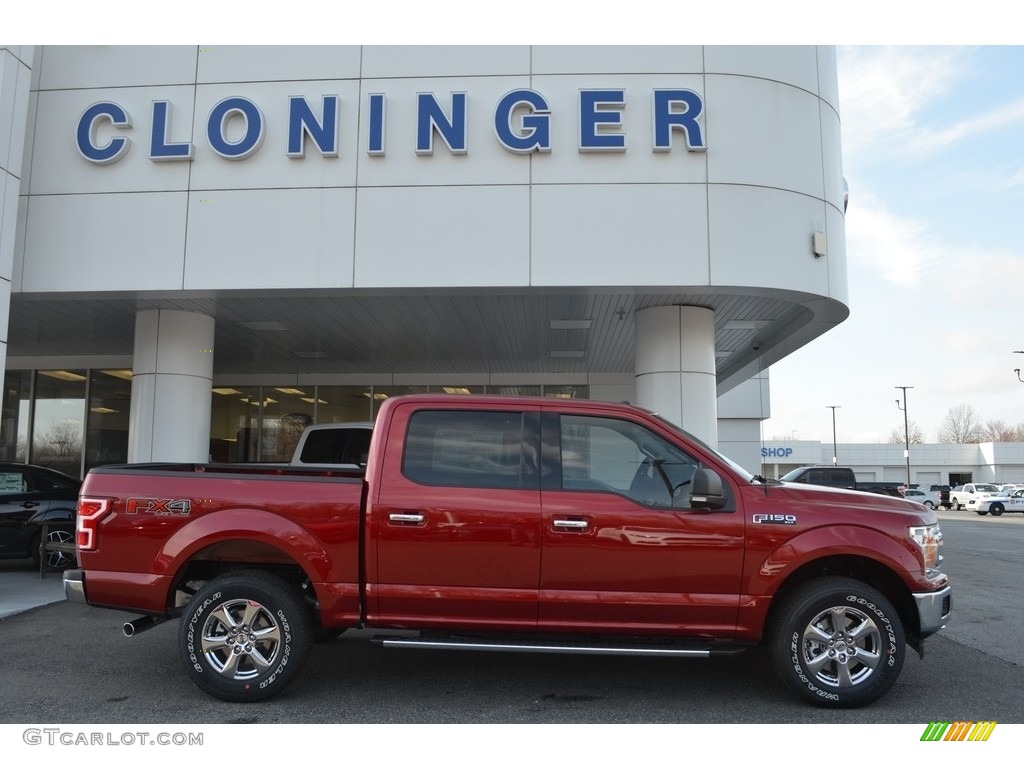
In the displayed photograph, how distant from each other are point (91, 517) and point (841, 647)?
16.1ft

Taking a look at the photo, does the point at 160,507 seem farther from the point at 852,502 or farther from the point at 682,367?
the point at 682,367

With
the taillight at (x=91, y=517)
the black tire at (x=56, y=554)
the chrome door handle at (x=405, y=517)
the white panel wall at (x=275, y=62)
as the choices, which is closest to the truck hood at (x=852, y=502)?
the chrome door handle at (x=405, y=517)

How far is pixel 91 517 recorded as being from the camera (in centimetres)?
532

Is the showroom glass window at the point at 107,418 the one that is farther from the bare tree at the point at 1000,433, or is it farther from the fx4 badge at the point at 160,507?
the bare tree at the point at 1000,433

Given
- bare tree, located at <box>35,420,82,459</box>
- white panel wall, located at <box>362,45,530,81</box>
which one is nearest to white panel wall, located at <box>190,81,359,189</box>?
white panel wall, located at <box>362,45,530,81</box>

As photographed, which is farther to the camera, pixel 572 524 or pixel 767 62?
pixel 767 62

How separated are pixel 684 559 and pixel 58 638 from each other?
223 inches

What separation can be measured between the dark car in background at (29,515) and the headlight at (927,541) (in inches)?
401

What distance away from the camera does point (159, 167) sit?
10.9 metres

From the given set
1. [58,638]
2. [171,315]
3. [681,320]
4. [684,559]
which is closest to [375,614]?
[684,559]

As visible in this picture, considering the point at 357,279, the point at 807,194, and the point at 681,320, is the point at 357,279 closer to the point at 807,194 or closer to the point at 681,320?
the point at 681,320

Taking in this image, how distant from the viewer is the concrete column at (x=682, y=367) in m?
11.8
